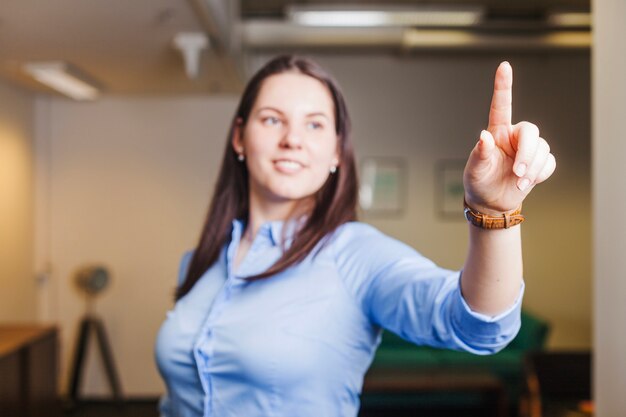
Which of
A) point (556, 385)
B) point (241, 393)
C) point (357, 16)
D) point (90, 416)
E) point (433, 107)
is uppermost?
point (357, 16)

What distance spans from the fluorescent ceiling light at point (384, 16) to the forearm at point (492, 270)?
3.50 meters

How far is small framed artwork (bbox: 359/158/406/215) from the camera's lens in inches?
219

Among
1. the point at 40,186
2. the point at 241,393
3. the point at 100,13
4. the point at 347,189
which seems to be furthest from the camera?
the point at 40,186

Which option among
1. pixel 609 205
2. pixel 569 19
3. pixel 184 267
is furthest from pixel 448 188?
pixel 184 267

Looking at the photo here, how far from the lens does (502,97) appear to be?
30.9 inches

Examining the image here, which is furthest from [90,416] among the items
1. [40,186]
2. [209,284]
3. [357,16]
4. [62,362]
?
[209,284]

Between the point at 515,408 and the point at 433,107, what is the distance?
2.52 m

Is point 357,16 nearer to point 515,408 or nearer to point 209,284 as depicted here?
point 515,408

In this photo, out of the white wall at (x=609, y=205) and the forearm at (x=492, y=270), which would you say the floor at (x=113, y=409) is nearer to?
the white wall at (x=609, y=205)

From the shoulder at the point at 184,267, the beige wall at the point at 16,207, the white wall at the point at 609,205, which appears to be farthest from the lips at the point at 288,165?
the beige wall at the point at 16,207

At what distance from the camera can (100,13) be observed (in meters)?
2.79

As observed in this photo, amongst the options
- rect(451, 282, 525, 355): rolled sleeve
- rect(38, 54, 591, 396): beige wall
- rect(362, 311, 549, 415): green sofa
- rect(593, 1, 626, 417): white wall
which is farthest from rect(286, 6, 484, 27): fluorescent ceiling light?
rect(451, 282, 525, 355): rolled sleeve

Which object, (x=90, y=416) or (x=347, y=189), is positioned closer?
(x=347, y=189)

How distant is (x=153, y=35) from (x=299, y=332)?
2501mm
